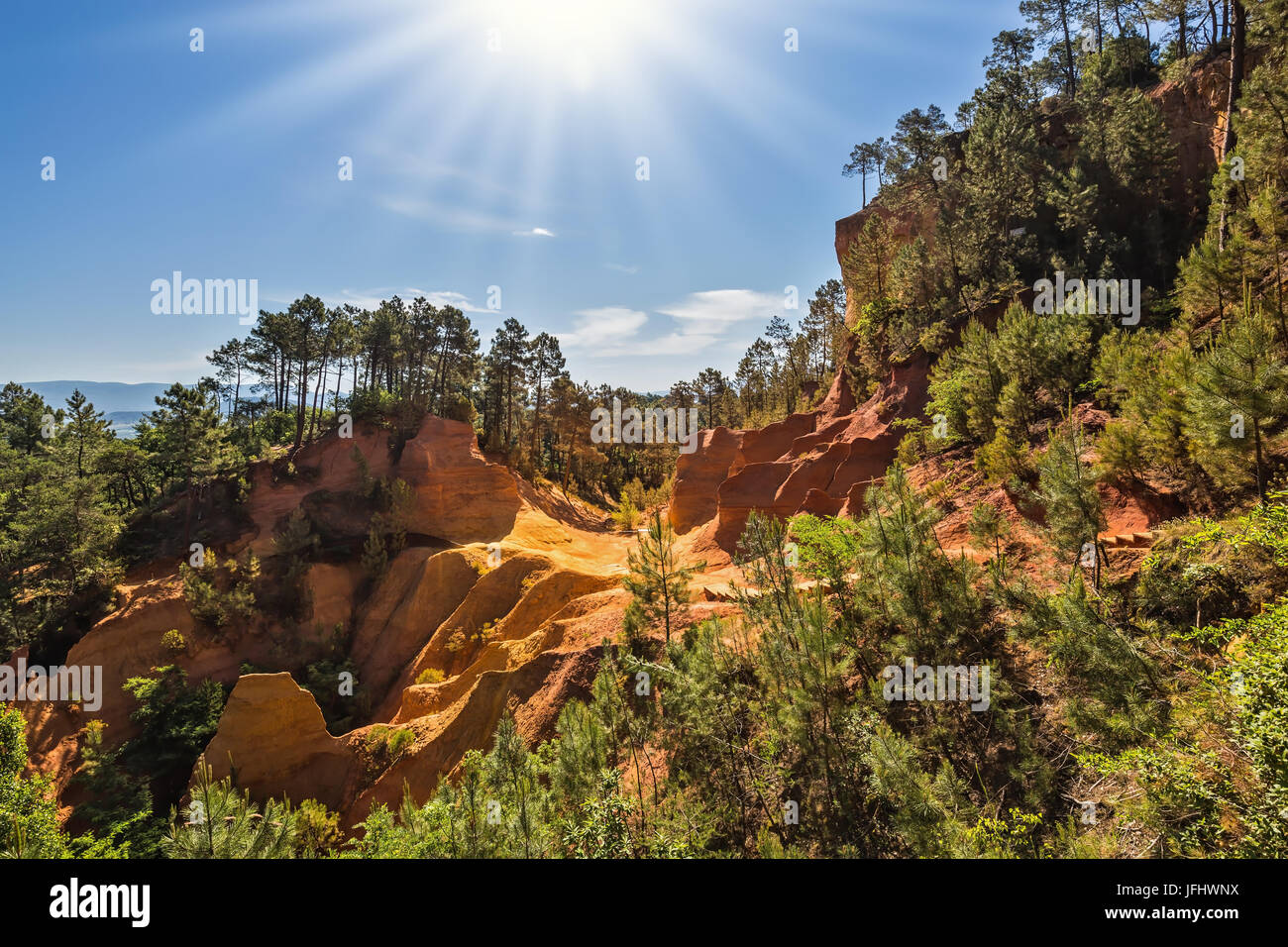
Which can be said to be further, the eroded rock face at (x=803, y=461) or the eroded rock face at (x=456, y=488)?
the eroded rock face at (x=456, y=488)

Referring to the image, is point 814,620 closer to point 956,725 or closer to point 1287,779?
point 956,725

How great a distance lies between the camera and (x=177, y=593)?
27.6 m

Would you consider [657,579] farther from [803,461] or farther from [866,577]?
[803,461]

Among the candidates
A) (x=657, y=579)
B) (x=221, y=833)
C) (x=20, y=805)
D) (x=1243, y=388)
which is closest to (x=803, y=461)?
(x=657, y=579)

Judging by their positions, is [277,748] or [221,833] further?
[277,748]

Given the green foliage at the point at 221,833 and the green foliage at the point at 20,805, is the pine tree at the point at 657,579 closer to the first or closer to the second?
the green foliage at the point at 221,833

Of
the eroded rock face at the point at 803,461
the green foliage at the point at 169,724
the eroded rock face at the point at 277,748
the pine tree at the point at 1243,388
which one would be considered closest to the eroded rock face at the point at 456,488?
the eroded rock face at the point at 803,461

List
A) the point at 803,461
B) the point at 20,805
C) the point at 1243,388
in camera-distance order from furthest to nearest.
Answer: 1. the point at 803,461
2. the point at 20,805
3. the point at 1243,388

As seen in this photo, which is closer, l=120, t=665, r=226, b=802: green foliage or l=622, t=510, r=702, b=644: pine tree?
l=622, t=510, r=702, b=644: pine tree

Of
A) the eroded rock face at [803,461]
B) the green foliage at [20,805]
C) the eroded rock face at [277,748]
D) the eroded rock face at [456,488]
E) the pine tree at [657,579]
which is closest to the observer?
the green foliage at [20,805]

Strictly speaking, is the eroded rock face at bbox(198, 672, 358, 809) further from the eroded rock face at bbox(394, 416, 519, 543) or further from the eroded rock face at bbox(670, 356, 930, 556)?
the eroded rock face at bbox(670, 356, 930, 556)

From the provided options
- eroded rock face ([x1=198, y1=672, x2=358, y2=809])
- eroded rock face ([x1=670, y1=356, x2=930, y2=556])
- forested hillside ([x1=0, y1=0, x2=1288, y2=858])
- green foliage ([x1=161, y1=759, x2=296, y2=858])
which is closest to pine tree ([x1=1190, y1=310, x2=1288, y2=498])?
forested hillside ([x1=0, y1=0, x2=1288, y2=858])

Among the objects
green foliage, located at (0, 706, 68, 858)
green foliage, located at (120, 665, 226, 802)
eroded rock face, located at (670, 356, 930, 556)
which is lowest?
green foliage, located at (120, 665, 226, 802)
